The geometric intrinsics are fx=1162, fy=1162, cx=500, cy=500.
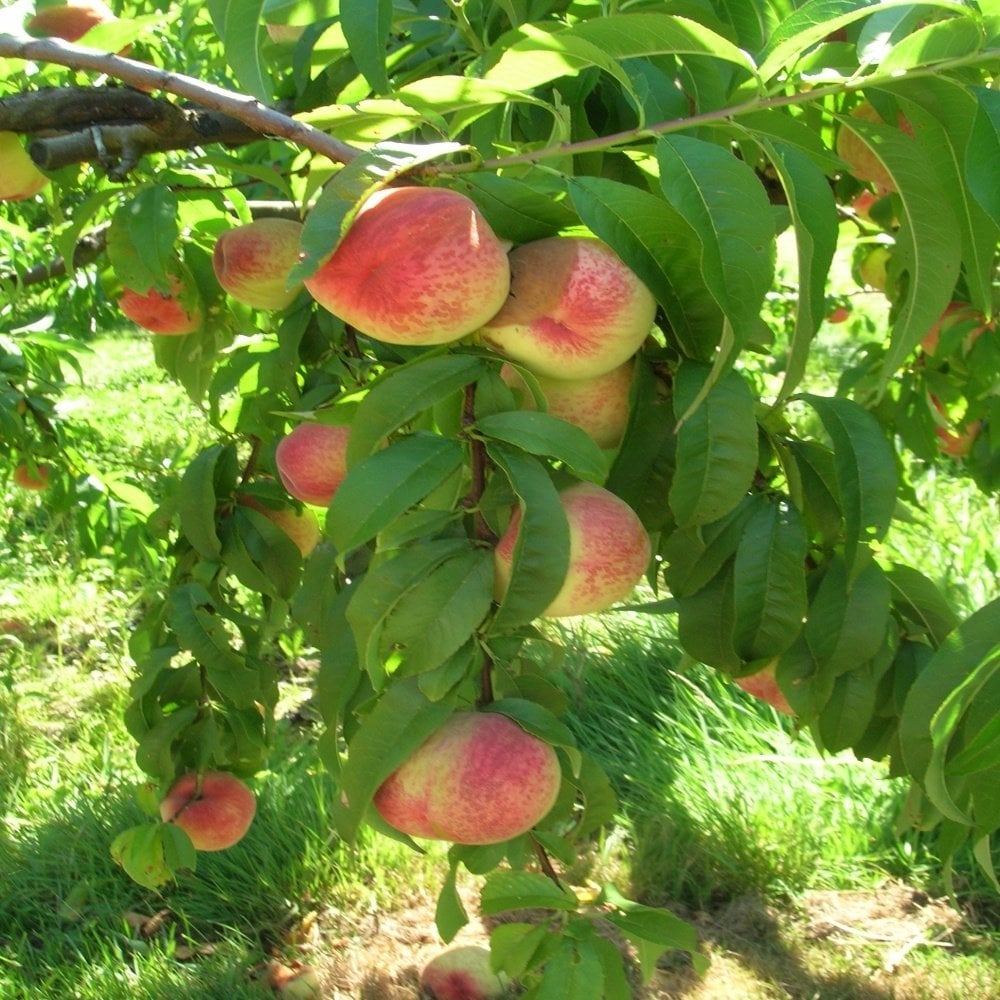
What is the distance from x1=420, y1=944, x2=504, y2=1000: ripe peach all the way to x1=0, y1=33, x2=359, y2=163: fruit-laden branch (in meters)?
1.40

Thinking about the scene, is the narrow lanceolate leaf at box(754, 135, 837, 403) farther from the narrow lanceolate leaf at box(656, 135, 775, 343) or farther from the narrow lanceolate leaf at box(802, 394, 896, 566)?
the narrow lanceolate leaf at box(802, 394, 896, 566)

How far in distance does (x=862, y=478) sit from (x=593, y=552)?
231mm

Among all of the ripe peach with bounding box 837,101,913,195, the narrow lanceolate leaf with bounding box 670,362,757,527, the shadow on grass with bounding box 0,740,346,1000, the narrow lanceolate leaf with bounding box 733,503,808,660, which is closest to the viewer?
the narrow lanceolate leaf with bounding box 670,362,757,527

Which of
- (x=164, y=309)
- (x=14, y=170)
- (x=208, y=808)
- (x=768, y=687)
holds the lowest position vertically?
(x=208, y=808)

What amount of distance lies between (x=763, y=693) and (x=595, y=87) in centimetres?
52

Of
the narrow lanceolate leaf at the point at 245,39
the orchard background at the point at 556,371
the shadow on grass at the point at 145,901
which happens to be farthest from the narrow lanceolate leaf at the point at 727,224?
the shadow on grass at the point at 145,901

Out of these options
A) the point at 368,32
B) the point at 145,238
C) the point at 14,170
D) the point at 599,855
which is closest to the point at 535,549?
the point at 368,32

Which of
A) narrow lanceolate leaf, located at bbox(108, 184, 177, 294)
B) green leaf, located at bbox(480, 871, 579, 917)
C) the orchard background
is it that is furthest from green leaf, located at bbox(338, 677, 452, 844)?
narrow lanceolate leaf, located at bbox(108, 184, 177, 294)

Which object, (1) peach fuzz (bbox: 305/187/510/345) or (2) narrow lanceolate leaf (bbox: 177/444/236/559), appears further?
(2) narrow lanceolate leaf (bbox: 177/444/236/559)

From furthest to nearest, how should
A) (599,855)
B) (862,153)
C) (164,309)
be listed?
1. (599,855)
2. (164,309)
3. (862,153)

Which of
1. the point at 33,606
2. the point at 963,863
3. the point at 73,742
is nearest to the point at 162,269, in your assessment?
the point at 963,863

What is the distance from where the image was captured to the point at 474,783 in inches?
25.0

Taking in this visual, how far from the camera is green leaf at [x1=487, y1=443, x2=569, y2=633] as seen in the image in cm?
61

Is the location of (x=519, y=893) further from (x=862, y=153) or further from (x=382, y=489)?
(x=862, y=153)
